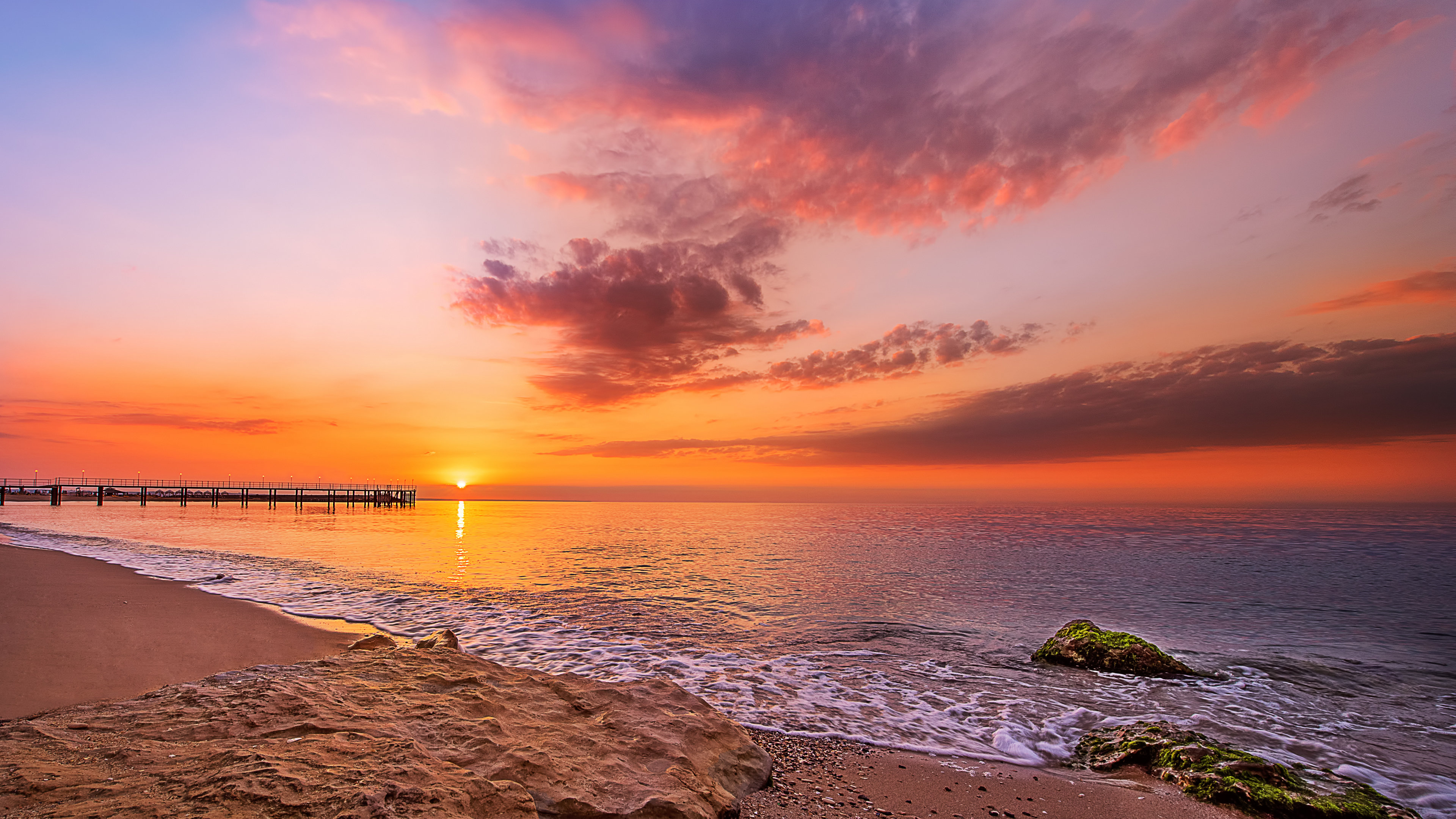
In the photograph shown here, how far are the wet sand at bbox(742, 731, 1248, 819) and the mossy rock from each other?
7.4 inches

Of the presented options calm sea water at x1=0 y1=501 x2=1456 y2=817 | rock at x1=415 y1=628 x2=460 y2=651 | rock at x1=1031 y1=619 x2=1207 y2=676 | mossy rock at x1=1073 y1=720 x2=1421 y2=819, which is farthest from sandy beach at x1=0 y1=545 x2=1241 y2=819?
rock at x1=1031 y1=619 x2=1207 y2=676

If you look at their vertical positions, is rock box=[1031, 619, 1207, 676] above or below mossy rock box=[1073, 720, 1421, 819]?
below

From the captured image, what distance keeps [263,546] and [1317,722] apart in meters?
42.4

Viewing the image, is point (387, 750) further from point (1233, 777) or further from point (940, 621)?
point (940, 621)

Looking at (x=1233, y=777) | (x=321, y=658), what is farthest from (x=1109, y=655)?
(x=321, y=658)

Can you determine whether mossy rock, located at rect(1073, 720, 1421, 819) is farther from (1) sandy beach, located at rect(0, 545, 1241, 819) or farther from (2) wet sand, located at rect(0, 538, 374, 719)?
(2) wet sand, located at rect(0, 538, 374, 719)

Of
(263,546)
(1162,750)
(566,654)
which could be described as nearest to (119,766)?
(566,654)

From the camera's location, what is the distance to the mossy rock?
5.68 meters

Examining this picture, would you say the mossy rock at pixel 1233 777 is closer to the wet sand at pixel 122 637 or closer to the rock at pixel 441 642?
the rock at pixel 441 642

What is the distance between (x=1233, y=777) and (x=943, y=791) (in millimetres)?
3055

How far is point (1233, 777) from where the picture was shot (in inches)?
236

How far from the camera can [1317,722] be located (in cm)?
891

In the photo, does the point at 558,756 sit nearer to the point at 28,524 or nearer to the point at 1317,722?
the point at 1317,722

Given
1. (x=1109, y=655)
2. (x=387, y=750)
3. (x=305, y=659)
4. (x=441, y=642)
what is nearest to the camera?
(x=387, y=750)
